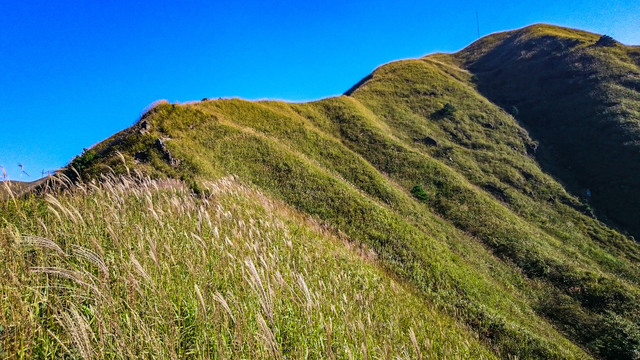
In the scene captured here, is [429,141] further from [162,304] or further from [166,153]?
[162,304]

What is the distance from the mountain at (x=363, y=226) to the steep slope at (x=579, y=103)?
0.37 metres

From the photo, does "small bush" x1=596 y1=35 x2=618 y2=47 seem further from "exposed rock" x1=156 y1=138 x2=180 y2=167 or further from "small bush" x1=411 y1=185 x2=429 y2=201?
"exposed rock" x1=156 y1=138 x2=180 y2=167

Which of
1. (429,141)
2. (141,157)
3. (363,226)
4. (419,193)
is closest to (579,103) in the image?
(429,141)

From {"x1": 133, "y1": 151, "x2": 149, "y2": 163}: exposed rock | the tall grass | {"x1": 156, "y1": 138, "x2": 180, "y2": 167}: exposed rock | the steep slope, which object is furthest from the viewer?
the steep slope

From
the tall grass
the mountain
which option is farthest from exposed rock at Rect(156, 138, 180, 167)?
the tall grass

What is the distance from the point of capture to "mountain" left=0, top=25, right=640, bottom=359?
4.13 m

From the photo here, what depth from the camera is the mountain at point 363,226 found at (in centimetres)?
413

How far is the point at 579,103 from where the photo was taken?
56688 millimetres

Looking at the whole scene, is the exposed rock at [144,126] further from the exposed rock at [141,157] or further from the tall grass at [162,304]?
the tall grass at [162,304]

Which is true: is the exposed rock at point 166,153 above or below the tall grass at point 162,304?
above

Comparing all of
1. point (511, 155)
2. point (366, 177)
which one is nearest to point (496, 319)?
point (366, 177)

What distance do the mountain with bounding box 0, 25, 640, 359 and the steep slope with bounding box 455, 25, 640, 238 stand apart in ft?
1.22

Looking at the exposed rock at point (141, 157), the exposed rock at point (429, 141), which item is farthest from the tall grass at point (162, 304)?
the exposed rock at point (429, 141)

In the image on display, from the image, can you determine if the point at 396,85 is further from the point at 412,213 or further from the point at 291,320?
the point at 291,320
